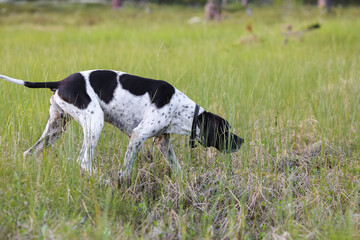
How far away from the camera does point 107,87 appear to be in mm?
3617

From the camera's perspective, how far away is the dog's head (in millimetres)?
3725

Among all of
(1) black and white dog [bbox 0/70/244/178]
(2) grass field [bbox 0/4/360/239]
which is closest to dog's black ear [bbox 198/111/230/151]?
(1) black and white dog [bbox 0/70/244/178]

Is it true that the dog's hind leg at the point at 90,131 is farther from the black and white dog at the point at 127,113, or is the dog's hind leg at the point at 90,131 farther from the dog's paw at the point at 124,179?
the dog's paw at the point at 124,179

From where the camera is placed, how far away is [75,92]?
346 cm

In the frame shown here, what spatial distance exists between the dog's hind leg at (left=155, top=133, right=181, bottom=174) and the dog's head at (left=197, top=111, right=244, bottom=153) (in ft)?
0.96

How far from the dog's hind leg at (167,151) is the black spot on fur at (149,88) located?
40 centimetres

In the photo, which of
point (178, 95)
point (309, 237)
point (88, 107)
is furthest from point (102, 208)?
point (309, 237)

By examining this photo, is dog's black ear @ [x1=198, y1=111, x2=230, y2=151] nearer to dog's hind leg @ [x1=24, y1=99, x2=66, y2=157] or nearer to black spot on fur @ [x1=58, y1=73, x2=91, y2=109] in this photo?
black spot on fur @ [x1=58, y1=73, x2=91, y2=109]

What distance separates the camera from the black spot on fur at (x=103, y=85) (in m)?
3.60

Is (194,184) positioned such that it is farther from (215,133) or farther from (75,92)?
(75,92)

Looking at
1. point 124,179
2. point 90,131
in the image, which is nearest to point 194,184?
point 124,179

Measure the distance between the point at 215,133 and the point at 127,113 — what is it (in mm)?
766

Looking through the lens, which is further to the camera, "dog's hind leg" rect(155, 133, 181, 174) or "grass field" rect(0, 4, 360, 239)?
"dog's hind leg" rect(155, 133, 181, 174)

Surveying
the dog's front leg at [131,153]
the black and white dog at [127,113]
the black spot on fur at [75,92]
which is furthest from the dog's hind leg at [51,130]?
the dog's front leg at [131,153]
